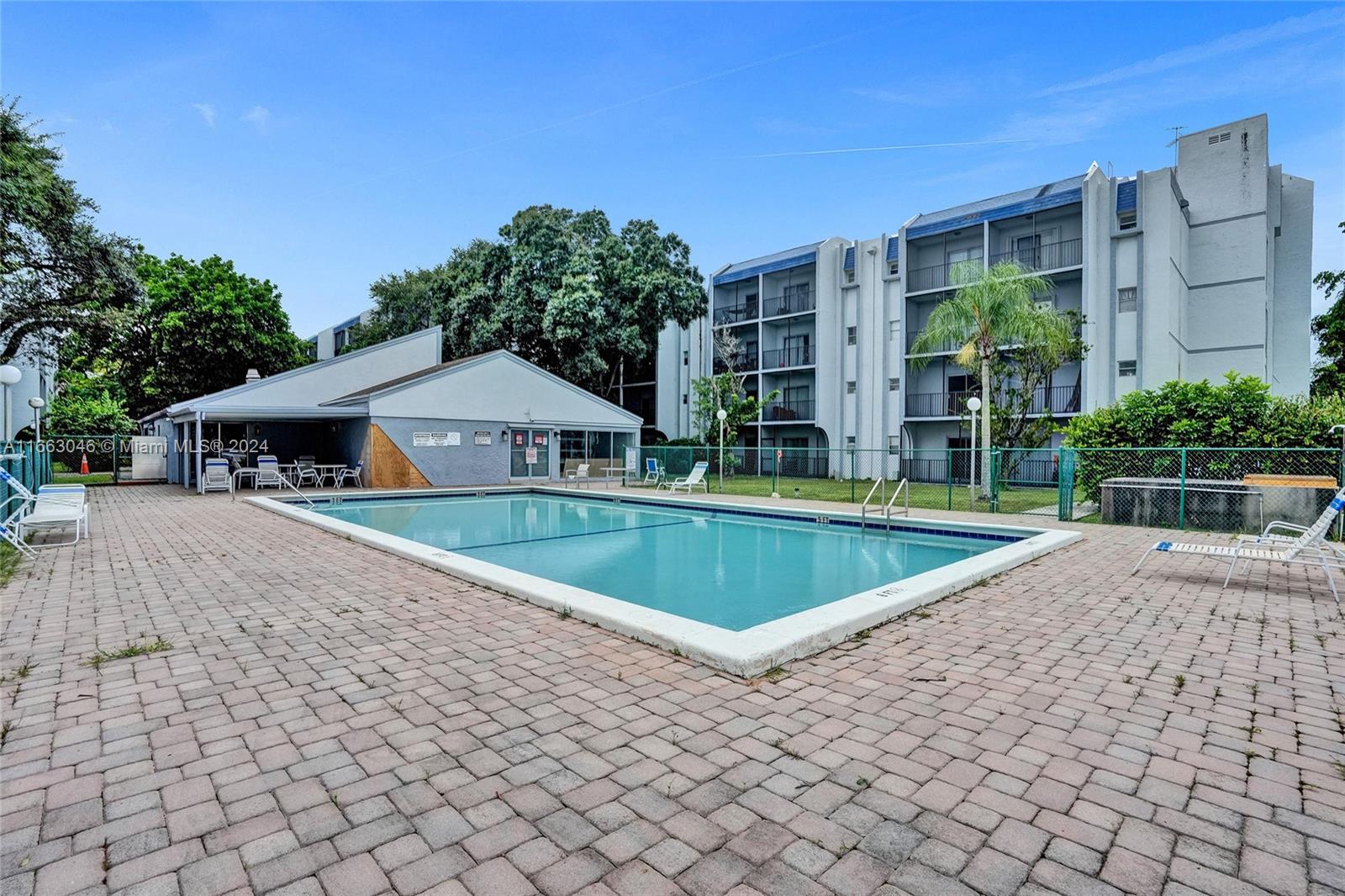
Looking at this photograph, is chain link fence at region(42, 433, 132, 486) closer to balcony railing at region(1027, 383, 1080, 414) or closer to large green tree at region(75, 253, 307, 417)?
large green tree at region(75, 253, 307, 417)

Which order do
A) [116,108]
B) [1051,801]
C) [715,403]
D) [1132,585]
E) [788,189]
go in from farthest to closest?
[715,403], [788,189], [116,108], [1132,585], [1051,801]

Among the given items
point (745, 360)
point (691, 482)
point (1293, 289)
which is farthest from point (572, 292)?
point (1293, 289)

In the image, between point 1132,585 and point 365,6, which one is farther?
point 365,6

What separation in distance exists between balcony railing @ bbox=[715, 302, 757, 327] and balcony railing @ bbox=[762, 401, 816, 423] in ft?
14.7

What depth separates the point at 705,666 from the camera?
3705mm

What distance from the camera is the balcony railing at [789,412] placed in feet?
94.0

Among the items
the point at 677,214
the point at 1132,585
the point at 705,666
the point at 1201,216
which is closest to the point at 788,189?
the point at 677,214

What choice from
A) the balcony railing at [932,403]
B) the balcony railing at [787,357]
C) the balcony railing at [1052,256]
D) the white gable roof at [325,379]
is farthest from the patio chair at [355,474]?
the balcony railing at [1052,256]

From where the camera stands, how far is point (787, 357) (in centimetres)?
2964

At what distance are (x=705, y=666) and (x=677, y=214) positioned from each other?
90.3 feet

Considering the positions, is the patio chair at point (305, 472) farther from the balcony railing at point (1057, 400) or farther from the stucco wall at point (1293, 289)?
the stucco wall at point (1293, 289)

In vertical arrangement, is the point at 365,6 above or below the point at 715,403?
above

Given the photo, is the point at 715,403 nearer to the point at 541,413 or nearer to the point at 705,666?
the point at 541,413

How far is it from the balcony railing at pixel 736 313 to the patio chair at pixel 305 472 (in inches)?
736
